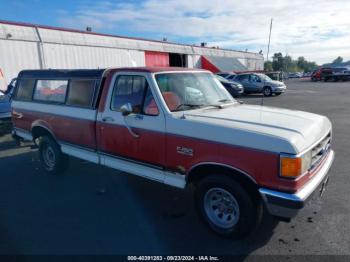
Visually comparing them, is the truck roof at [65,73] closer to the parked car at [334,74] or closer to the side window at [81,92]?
the side window at [81,92]

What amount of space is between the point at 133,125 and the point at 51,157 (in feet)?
9.04

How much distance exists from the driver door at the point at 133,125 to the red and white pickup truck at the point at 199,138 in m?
0.01

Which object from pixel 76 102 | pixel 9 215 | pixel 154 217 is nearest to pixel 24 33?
pixel 76 102

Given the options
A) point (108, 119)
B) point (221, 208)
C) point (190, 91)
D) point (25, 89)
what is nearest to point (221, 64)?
point (25, 89)

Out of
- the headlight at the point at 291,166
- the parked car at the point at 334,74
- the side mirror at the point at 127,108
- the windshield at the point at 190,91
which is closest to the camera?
the headlight at the point at 291,166

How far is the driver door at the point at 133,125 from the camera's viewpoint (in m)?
3.91

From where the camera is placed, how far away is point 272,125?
331 centimetres

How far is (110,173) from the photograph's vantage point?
589 centimetres

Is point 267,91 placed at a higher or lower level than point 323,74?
lower

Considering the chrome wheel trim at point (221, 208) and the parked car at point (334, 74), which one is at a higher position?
the parked car at point (334, 74)

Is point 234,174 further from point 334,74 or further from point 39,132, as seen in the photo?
point 334,74

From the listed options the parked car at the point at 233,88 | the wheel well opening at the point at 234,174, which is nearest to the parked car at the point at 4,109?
the wheel well opening at the point at 234,174

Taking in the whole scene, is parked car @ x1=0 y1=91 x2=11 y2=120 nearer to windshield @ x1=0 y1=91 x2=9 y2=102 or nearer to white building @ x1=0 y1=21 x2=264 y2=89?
windshield @ x1=0 y1=91 x2=9 y2=102

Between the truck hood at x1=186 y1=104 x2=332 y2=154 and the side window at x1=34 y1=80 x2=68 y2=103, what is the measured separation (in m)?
2.82
